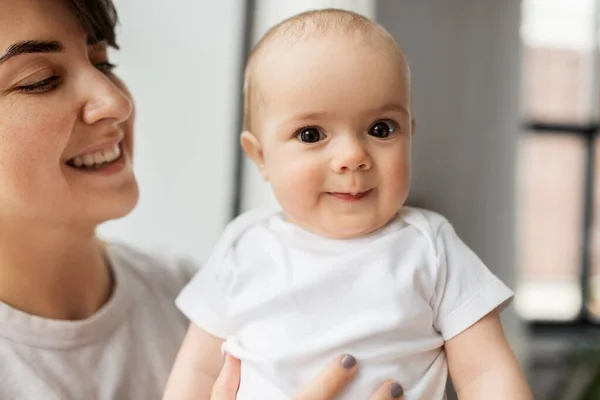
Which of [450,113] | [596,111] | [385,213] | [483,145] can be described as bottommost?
[596,111]

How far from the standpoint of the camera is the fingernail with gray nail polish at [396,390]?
0.79 m

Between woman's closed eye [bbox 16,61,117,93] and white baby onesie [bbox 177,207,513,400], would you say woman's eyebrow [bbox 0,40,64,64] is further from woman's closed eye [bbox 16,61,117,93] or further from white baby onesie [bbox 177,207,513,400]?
white baby onesie [bbox 177,207,513,400]

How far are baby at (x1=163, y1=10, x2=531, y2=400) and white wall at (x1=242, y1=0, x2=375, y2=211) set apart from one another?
1.47 ft

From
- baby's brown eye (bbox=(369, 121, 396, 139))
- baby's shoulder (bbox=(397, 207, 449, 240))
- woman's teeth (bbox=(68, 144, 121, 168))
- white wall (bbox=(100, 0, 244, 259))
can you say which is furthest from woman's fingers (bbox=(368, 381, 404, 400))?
white wall (bbox=(100, 0, 244, 259))

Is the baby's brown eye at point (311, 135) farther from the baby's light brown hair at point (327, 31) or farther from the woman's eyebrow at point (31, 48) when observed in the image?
the woman's eyebrow at point (31, 48)

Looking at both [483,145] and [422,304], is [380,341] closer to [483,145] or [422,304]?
[422,304]

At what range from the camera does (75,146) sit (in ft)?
3.28

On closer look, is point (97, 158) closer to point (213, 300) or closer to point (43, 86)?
point (43, 86)

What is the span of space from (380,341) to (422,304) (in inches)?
2.6

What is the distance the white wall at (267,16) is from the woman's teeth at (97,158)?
0.33 metres

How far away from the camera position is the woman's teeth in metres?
1.02

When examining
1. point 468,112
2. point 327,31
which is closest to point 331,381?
point 327,31

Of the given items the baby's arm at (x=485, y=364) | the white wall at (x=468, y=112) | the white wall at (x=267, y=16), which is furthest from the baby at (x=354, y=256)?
the white wall at (x=468, y=112)

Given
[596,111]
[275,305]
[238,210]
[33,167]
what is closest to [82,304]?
[33,167]
